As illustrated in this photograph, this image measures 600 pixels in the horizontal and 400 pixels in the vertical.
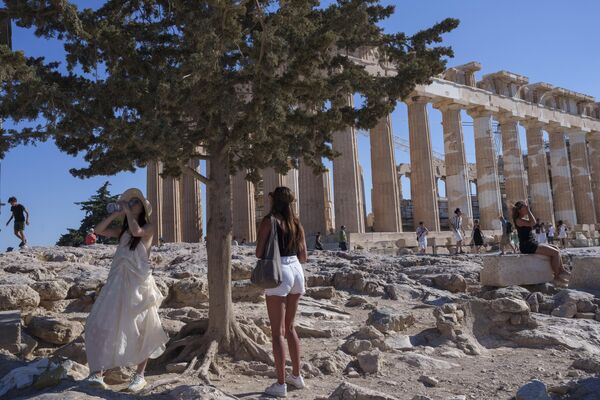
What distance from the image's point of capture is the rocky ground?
5.26 meters

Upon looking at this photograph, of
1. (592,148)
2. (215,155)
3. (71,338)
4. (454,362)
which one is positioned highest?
(592,148)

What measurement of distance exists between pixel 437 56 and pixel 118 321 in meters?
4.92

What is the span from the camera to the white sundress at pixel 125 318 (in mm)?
5082

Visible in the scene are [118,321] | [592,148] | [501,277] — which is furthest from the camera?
[592,148]

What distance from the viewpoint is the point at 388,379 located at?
5871mm

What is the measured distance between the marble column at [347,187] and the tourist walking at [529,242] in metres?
13.4

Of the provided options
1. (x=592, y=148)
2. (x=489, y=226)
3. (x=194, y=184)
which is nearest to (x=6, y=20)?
(x=194, y=184)

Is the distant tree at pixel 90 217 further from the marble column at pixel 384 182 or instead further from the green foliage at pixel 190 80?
the green foliage at pixel 190 80

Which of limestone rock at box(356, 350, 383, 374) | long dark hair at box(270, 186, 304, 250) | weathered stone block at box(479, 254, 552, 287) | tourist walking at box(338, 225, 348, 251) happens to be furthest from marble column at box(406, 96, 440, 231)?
long dark hair at box(270, 186, 304, 250)

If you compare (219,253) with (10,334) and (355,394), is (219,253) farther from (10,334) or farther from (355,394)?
(355,394)

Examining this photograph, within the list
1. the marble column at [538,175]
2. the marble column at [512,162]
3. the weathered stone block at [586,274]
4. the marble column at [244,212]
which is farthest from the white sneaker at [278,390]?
the marble column at [538,175]

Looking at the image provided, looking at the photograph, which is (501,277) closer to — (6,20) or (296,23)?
(296,23)

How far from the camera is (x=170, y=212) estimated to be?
93.0ft

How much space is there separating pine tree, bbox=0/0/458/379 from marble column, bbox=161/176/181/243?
21.4m
